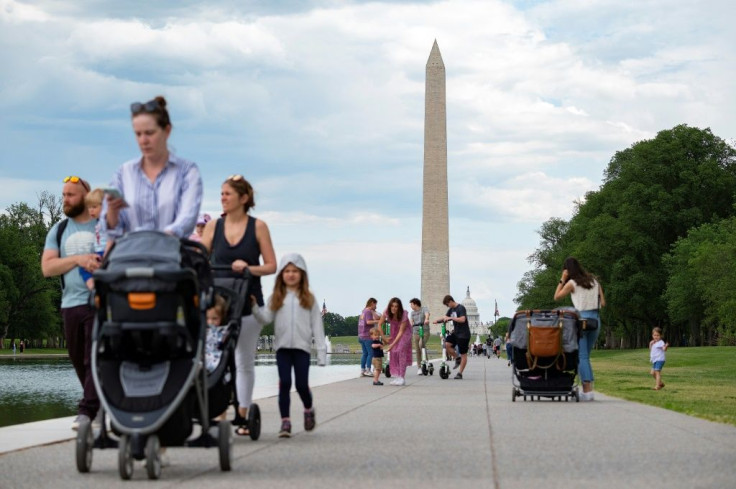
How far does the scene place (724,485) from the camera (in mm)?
7266

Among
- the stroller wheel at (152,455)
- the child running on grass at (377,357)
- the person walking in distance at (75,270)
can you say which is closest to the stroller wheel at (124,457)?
the stroller wheel at (152,455)

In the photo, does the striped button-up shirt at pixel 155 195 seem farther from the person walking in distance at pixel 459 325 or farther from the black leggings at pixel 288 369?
the person walking in distance at pixel 459 325

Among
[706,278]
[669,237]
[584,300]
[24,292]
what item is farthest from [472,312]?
[584,300]

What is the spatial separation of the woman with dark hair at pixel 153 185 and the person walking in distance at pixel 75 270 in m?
1.76

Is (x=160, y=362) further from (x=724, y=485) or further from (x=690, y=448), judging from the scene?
(x=690, y=448)

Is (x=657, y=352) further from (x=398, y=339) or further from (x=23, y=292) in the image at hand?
(x=23, y=292)

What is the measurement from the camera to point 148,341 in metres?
7.21

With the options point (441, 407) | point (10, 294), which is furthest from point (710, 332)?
point (441, 407)

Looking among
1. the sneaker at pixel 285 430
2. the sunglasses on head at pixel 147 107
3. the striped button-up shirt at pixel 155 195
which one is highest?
the sunglasses on head at pixel 147 107

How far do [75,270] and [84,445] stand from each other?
2855mm

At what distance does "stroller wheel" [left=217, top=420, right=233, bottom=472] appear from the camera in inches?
308

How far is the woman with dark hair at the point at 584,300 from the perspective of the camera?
55.8 ft

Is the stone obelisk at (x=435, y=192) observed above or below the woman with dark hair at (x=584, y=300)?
above

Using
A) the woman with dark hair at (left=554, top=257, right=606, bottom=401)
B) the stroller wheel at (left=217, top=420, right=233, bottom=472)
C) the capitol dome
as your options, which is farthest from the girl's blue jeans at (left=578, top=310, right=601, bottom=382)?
the capitol dome
